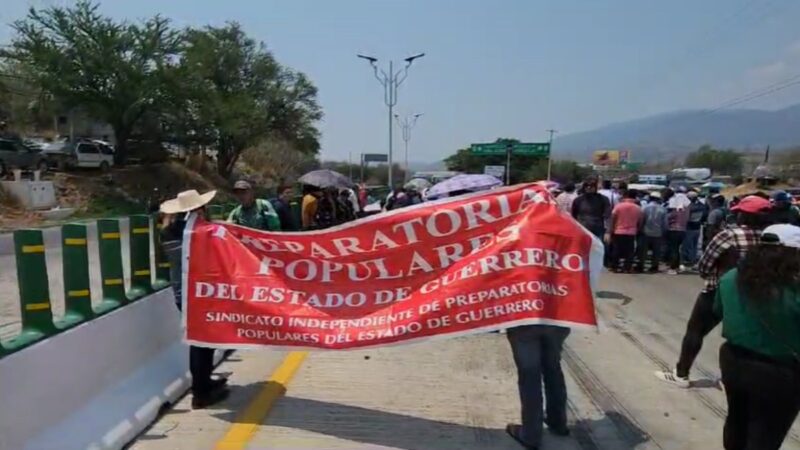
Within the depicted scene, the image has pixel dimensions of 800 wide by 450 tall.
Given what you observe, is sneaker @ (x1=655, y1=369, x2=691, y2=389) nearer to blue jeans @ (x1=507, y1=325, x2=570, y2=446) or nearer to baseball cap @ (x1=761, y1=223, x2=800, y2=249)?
blue jeans @ (x1=507, y1=325, x2=570, y2=446)

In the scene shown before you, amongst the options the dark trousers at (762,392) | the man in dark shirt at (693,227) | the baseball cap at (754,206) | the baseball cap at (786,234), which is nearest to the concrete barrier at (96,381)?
the dark trousers at (762,392)

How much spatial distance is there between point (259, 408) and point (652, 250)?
10.8 metres

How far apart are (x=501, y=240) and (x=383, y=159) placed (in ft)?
192

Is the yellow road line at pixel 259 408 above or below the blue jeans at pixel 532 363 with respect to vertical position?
below

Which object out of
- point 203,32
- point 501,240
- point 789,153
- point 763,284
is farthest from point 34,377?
point 789,153

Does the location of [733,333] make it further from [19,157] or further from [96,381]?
[19,157]

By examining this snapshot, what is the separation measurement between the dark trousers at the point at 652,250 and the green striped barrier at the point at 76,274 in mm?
11560

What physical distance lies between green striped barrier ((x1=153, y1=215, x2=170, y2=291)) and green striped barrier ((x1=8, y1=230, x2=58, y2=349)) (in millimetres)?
1777

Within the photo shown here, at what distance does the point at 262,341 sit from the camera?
16.6 feet

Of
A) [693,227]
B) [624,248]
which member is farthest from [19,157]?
[693,227]

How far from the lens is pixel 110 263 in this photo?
5.51 metres

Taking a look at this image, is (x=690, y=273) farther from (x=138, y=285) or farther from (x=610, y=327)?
(x=138, y=285)

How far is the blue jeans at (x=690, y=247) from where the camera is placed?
585 inches

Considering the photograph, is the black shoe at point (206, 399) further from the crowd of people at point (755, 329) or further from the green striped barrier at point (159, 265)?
the crowd of people at point (755, 329)
